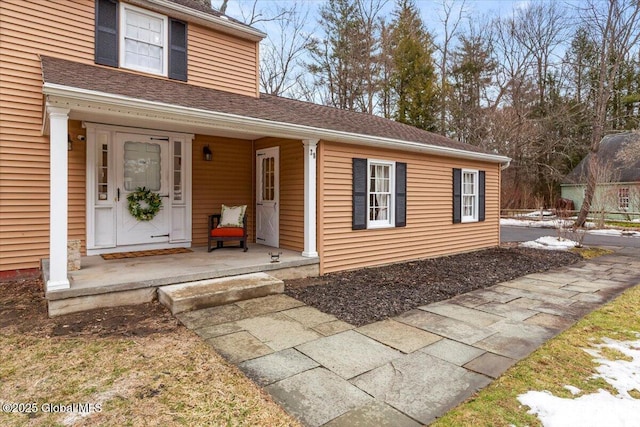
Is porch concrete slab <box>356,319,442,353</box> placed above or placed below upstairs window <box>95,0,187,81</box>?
below

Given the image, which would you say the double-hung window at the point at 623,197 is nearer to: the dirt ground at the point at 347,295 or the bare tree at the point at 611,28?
the bare tree at the point at 611,28

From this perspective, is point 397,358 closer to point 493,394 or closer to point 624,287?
point 493,394

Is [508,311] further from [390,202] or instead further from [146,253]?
[146,253]

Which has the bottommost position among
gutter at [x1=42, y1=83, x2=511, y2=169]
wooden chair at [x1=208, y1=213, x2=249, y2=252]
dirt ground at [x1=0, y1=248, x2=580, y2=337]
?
dirt ground at [x1=0, y1=248, x2=580, y2=337]

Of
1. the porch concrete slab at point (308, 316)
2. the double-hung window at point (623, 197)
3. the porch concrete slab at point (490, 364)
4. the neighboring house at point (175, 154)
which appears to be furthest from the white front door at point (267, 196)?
the double-hung window at point (623, 197)

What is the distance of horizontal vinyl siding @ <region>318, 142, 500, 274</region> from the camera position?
625cm

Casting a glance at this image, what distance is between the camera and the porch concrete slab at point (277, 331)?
11.1 ft

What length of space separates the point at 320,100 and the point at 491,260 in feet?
47.4

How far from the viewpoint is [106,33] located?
6.00 m

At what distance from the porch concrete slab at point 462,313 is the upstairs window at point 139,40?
6.06 metres

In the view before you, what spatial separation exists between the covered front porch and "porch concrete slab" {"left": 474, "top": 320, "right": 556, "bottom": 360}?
3058 mm

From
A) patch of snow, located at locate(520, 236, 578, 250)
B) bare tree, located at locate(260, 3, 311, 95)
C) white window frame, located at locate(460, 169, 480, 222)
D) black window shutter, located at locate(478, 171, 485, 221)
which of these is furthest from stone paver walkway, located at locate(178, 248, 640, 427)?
bare tree, located at locate(260, 3, 311, 95)

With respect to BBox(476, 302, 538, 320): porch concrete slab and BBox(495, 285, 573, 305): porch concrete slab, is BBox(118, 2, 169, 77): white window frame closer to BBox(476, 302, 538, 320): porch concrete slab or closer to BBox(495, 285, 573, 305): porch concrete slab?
BBox(476, 302, 538, 320): porch concrete slab

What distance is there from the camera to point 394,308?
4488mm
